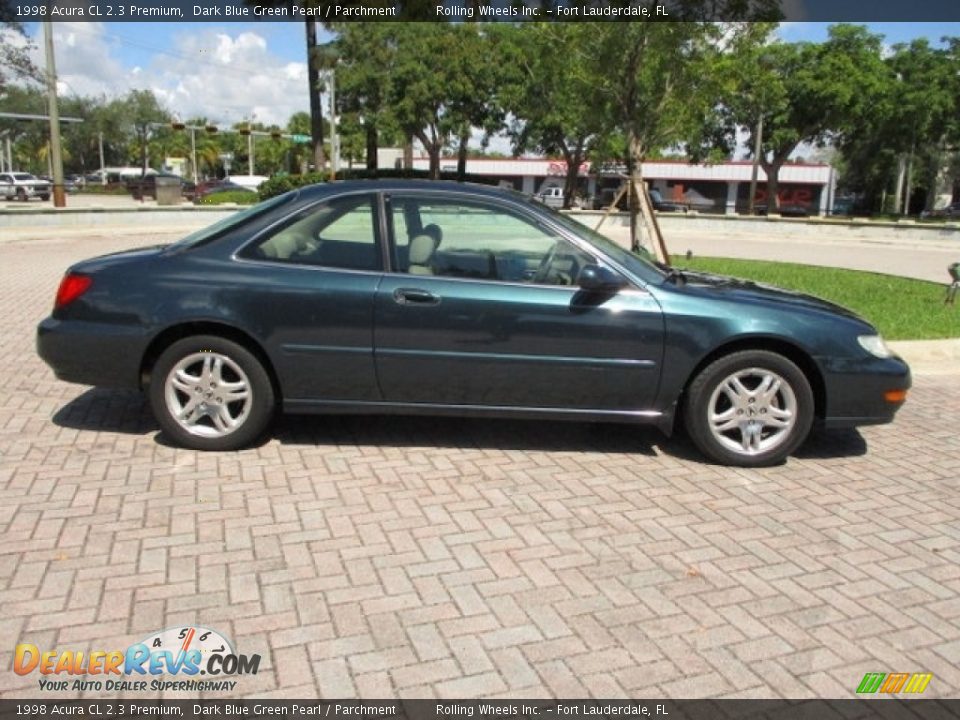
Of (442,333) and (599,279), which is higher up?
(599,279)

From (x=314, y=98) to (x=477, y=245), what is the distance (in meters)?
26.1

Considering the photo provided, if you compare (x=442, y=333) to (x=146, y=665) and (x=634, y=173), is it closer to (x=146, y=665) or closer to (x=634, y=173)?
(x=146, y=665)

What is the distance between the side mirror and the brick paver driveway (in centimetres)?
103

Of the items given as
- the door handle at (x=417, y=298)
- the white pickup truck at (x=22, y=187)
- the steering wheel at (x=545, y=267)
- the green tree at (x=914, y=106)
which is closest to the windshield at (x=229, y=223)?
the door handle at (x=417, y=298)

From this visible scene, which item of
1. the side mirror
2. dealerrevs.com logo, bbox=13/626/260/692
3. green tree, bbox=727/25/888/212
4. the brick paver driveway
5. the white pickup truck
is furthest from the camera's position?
the white pickup truck

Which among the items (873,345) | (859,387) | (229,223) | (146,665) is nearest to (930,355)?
(873,345)

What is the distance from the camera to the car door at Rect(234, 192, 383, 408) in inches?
181

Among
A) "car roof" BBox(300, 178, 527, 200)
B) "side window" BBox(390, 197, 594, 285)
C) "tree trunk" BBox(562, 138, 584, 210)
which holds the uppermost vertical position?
"tree trunk" BBox(562, 138, 584, 210)

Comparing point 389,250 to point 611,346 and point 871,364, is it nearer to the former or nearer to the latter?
point 611,346

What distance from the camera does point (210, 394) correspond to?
185 inches

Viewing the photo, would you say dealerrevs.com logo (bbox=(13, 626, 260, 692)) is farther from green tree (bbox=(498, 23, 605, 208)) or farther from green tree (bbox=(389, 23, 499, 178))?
green tree (bbox=(389, 23, 499, 178))

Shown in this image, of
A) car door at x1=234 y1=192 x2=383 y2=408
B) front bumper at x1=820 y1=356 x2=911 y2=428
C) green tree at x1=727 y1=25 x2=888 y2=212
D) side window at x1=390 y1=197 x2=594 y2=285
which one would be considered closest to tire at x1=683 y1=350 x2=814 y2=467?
front bumper at x1=820 y1=356 x2=911 y2=428

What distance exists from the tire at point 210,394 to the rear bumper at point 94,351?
0.51 ft

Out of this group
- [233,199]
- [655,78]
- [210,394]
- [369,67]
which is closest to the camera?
[210,394]
